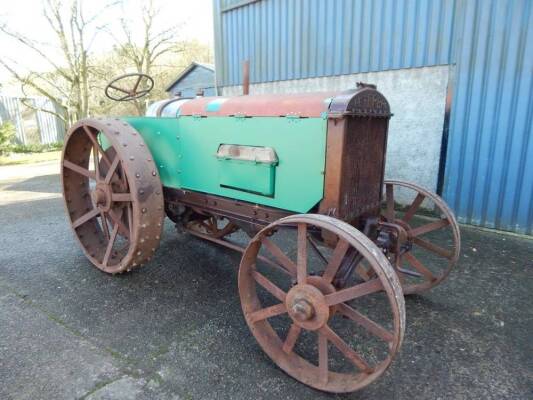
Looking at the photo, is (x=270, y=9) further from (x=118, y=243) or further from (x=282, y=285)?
(x=282, y=285)

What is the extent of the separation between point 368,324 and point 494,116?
129 inches

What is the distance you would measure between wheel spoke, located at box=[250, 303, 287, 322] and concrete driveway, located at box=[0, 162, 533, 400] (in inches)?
9.6

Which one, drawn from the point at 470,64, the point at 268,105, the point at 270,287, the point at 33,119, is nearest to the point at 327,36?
the point at 470,64

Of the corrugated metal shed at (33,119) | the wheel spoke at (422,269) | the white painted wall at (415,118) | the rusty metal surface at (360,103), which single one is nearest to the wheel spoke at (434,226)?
the wheel spoke at (422,269)

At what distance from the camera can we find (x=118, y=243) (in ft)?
12.1

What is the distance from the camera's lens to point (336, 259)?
172 centimetres

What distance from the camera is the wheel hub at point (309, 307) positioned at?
1.73m

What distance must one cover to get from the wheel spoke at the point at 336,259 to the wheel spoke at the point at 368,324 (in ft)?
0.55

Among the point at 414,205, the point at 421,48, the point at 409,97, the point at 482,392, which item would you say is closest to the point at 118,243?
the point at 414,205

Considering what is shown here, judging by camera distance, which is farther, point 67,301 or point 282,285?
point 282,285

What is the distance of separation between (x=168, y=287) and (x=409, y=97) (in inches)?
139

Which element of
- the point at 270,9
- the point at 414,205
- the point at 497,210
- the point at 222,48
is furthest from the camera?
the point at 222,48

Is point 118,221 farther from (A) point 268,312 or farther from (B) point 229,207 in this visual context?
(A) point 268,312

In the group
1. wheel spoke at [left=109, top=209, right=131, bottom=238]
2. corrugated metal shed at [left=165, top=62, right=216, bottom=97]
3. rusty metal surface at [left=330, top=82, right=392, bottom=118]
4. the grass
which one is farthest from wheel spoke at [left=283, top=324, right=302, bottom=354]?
the grass
